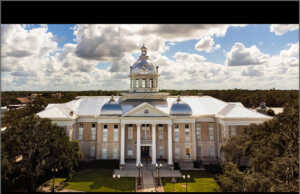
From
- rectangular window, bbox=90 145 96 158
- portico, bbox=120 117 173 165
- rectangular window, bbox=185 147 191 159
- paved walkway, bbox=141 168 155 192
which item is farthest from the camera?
rectangular window, bbox=90 145 96 158

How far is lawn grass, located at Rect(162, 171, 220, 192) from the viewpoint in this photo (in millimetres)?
17698

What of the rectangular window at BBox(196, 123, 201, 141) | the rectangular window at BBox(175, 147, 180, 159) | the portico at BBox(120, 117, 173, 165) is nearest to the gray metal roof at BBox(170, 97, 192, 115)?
the portico at BBox(120, 117, 173, 165)

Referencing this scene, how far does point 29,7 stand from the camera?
125 inches

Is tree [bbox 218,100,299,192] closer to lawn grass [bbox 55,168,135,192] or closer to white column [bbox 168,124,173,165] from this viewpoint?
lawn grass [bbox 55,168,135,192]

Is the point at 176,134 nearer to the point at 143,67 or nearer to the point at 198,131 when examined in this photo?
the point at 198,131

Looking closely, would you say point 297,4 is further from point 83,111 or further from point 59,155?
point 83,111

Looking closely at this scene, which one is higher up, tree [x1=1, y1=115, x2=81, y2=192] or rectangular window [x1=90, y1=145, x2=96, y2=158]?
tree [x1=1, y1=115, x2=81, y2=192]

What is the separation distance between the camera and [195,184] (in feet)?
62.5

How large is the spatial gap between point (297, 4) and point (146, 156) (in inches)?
983

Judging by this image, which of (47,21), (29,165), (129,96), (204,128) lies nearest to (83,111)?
(129,96)

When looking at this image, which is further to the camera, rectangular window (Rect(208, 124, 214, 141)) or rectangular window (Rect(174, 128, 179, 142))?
rectangular window (Rect(208, 124, 214, 141))

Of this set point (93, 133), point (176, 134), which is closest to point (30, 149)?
point (93, 133)

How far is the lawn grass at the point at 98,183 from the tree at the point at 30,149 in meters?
2.66

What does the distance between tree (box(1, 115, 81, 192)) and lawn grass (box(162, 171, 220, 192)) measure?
8.77 meters
